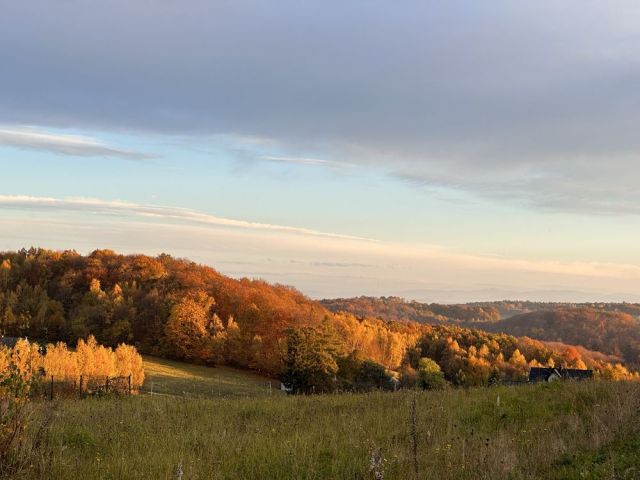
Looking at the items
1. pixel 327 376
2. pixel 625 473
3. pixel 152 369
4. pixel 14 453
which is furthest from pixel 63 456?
pixel 152 369

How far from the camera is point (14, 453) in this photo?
6.16 m

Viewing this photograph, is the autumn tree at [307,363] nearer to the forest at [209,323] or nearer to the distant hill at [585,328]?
the forest at [209,323]

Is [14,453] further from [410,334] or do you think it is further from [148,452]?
[410,334]

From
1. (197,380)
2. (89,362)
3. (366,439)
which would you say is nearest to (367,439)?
(366,439)

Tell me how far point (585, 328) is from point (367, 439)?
185369mm

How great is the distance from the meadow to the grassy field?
22 millimetres

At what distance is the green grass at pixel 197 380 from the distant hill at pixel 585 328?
114 meters

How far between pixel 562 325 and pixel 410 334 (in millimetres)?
81848

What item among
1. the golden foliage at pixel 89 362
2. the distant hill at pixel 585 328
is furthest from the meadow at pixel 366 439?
the distant hill at pixel 585 328

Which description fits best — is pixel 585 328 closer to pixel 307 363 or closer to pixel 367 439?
pixel 307 363

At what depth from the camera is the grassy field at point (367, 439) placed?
6.36m

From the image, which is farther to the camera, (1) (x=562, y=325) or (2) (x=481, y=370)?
(1) (x=562, y=325)

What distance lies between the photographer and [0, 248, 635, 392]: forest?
6047 centimetres

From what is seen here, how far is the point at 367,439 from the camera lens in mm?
8062
